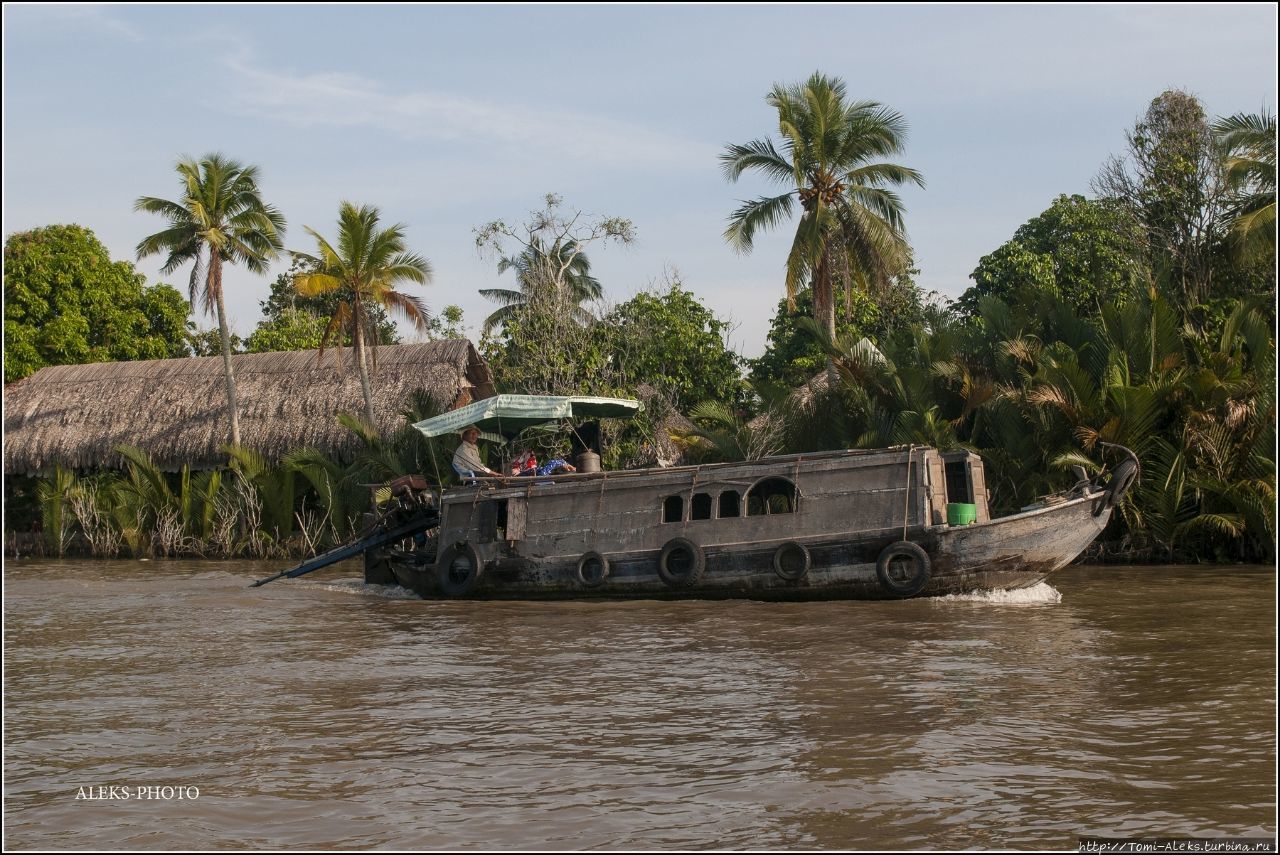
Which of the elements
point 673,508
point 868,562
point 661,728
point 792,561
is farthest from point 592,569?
point 661,728

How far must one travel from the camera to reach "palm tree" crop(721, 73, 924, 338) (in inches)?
934

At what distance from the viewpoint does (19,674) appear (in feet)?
37.6

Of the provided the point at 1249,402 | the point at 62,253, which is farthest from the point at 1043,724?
the point at 62,253

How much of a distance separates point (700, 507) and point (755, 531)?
833mm

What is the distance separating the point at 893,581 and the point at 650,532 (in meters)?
3.13

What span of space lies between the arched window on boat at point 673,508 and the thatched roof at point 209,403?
12060 millimetres

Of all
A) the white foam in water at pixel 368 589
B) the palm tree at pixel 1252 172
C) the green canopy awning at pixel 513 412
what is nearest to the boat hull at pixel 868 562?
the green canopy awning at pixel 513 412

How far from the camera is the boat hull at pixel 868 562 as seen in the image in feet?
49.1

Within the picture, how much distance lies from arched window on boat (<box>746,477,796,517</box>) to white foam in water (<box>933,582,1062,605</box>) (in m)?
2.15

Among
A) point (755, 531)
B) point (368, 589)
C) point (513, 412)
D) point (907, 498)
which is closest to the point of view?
point (907, 498)

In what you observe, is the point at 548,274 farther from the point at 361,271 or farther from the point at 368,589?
the point at 368,589

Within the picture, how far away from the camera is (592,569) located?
650 inches

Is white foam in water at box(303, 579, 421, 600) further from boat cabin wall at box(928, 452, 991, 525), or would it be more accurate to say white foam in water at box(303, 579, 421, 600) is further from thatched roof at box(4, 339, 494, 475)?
thatched roof at box(4, 339, 494, 475)

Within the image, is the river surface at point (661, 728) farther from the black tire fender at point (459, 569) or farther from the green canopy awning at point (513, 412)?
the green canopy awning at point (513, 412)
